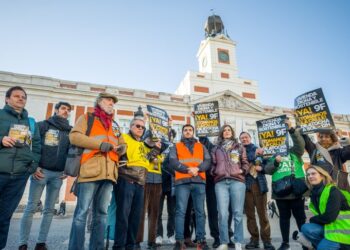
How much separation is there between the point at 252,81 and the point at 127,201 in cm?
2905

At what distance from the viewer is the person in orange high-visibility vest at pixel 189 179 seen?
4059 millimetres

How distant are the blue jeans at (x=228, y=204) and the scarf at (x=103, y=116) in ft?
7.07

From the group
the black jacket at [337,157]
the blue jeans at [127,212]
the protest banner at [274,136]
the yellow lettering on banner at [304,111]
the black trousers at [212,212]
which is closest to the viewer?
the blue jeans at [127,212]

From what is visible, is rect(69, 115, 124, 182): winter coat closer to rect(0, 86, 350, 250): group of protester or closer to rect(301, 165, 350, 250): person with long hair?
rect(0, 86, 350, 250): group of protester

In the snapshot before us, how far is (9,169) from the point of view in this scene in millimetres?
3252

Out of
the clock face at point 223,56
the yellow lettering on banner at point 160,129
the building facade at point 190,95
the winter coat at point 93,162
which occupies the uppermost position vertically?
the clock face at point 223,56

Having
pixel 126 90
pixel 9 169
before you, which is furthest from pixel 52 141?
pixel 126 90

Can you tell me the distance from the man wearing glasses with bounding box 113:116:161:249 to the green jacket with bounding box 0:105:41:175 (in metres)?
1.24

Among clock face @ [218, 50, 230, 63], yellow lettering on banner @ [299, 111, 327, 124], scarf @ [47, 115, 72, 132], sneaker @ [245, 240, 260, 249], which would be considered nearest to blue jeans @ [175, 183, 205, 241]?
sneaker @ [245, 240, 260, 249]

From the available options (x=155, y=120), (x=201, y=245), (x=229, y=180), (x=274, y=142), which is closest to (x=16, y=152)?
(x=155, y=120)

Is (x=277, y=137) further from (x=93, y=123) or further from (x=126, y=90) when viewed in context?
(x=126, y=90)

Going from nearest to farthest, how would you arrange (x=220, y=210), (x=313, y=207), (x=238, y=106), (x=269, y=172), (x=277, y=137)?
(x=313, y=207) → (x=220, y=210) → (x=269, y=172) → (x=277, y=137) → (x=238, y=106)

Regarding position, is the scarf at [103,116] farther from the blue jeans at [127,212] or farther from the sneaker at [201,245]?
the sneaker at [201,245]

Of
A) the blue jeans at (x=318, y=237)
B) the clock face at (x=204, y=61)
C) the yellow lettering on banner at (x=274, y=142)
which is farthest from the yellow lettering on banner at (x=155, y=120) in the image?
the clock face at (x=204, y=61)
